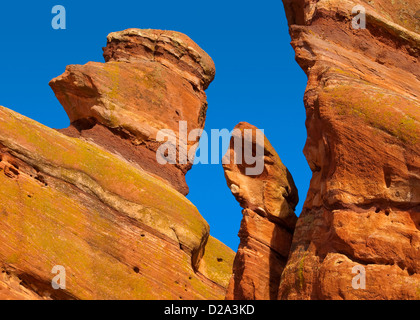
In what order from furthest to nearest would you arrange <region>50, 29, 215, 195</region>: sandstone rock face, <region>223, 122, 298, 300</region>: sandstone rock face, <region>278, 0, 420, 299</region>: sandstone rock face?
<region>50, 29, 215, 195</region>: sandstone rock face
<region>223, 122, 298, 300</region>: sandstone rock face
<region>278, 0, 420, 299</region>: sandstone rock face

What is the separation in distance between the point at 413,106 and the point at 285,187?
344 inches

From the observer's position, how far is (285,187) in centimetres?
3359

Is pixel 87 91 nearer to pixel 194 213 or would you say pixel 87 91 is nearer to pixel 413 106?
pixel 194 213

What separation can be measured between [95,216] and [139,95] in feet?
40.6

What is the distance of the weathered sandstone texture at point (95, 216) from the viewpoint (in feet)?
90.6

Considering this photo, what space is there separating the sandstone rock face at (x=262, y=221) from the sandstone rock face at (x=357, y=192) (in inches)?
97.6

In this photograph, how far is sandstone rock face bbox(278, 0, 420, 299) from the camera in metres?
24.3

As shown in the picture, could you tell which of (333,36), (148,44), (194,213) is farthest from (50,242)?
(148,44)

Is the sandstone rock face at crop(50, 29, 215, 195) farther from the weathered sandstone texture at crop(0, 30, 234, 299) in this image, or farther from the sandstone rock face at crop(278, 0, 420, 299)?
the sandstone rock face at crop(278, 0, 420, 299)

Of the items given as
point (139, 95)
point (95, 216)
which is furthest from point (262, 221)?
point (139, 95)

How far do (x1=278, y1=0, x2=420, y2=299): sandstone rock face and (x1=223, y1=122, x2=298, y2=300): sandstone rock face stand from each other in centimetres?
248

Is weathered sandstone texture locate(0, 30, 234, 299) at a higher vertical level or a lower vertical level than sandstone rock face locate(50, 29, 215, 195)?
lower

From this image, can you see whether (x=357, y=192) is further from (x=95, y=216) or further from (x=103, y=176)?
(x=103, y=176)

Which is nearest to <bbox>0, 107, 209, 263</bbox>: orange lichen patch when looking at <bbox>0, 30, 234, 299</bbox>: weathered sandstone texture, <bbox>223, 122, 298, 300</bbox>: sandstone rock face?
<bbox>0, 30, 234, 299</bbox>: weathered sandstone texture
